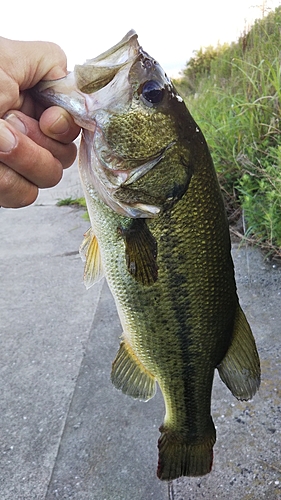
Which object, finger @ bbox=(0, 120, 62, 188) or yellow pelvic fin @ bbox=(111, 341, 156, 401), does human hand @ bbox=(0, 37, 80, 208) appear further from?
yellow pelvic fin @ bbox=(111, 341, 156, 401)

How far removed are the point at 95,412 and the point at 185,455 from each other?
103 cm

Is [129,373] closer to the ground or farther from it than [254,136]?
farther from it

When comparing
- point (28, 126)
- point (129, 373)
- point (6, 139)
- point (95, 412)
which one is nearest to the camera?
point (6, 139)

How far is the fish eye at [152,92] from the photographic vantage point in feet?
4.51

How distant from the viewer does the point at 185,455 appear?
5.57 feet

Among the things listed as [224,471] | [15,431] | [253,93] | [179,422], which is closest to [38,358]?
[15,431]

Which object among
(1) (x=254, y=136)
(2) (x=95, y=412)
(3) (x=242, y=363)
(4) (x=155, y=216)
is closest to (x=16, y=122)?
(4) (x=155, y=216)

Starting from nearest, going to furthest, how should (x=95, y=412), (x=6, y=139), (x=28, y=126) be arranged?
(x=6, y=139) < (x=28, y=126) < (x=95, y=412)

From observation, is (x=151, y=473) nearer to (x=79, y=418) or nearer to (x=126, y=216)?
(x=79, y=418)

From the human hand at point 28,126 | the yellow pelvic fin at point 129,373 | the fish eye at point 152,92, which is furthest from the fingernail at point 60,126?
the yellow pelvic fin at point 129,373

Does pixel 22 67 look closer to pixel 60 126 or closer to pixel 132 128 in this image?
pixel 60 126

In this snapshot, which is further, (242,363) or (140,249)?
(242,363)

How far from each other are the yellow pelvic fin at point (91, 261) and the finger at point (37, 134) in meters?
0.29

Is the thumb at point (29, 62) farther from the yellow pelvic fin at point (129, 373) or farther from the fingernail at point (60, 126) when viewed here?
the yellow pelvic fin at point (129, 373)
